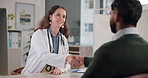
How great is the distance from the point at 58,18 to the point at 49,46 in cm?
35

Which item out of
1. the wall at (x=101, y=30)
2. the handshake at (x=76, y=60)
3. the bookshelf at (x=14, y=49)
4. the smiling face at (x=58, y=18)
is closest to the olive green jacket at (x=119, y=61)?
the handshake at (x=76, y=60)

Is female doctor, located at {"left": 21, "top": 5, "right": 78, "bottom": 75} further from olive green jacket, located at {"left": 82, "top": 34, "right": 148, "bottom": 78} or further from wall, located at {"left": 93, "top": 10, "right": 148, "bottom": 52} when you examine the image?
olive green jacket, located at {"left": 82, "top": 34, "right": 148, "bottom": 78}

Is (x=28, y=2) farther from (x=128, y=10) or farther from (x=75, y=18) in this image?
(x=128, y=10)

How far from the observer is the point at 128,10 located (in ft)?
3.65

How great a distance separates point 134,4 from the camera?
1.13 metres

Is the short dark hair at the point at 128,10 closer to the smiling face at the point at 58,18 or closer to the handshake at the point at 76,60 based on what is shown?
the handshake at the point at 76,60

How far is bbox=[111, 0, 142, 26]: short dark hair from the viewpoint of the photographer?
3.65 feet

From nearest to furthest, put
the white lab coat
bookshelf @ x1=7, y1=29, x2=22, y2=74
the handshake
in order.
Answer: the handshake < the white lab coat < bookshelf @ x1=7, y1=29, x2=22, y2=74

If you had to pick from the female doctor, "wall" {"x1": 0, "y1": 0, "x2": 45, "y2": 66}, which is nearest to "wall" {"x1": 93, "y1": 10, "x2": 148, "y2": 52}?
the female doctor

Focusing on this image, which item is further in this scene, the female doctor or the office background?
the office background

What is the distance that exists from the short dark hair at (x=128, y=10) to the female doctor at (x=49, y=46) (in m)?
0.96

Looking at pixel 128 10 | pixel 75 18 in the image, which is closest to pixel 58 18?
pixel 128 10

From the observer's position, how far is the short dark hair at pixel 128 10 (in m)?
1.11

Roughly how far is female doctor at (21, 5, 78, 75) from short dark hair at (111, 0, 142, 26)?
3.17 feet
